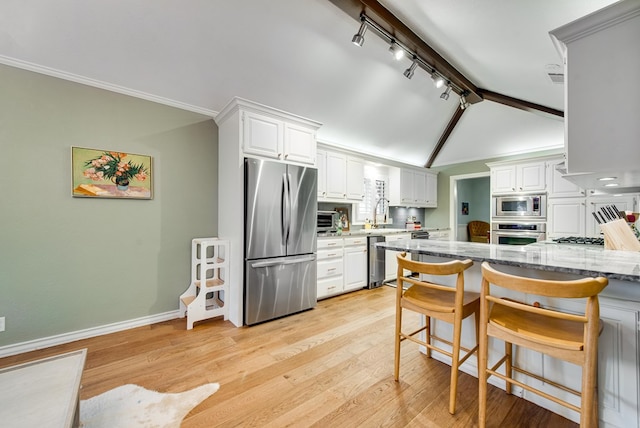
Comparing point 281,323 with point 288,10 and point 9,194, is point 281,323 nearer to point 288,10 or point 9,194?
point 9,194

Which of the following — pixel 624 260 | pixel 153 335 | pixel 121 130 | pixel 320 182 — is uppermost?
pixel 121 130

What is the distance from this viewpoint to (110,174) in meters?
2.75

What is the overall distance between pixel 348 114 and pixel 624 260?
3.45 meters

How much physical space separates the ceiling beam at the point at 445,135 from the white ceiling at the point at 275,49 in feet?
3.29

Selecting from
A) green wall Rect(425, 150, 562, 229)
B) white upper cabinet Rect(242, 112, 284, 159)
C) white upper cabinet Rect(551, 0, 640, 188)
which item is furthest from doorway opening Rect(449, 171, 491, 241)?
white upper cabinet Rect(242, 112, 284, 159)

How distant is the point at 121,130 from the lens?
2811mm

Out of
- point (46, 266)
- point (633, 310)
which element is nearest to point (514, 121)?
point (633, 310)

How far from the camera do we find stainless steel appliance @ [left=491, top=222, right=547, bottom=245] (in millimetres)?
4555

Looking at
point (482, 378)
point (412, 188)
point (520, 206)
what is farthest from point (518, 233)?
point (482, 378)

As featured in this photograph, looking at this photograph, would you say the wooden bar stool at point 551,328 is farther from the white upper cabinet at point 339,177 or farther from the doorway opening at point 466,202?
the doorway opening at point 466,202

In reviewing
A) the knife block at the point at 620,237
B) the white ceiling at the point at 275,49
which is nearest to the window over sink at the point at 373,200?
the white ceiling at the point at 275,49

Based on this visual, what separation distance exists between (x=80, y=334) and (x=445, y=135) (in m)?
6.46

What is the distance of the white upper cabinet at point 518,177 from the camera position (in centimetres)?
458

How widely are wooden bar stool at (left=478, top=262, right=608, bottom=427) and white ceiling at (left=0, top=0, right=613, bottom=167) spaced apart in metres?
2.11
